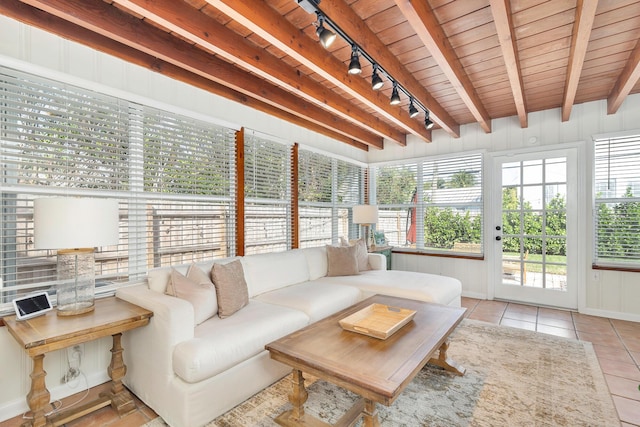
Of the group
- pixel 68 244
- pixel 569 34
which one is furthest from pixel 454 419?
pixel 569 34

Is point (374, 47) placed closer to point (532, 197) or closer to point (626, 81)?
point (626, 81)

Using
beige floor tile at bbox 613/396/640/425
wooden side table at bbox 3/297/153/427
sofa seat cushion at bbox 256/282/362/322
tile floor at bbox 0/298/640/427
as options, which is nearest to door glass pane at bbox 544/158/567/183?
tile floor at bbox 0/298/640/427

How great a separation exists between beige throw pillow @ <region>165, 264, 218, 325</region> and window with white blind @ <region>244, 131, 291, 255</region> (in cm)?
118

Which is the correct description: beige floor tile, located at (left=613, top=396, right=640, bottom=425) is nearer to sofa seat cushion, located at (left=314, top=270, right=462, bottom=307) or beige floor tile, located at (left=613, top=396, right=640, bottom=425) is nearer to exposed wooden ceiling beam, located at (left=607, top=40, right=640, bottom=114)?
sofa seat cushion, located at (left=314, top=270, right=462, bottom=307)

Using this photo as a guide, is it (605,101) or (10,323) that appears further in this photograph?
(605,101)

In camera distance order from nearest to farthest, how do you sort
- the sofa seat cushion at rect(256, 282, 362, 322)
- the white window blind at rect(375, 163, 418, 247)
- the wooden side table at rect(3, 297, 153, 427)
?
1. the wooden side table at rect(3, 297, 153, 427)
2. the sofa seat cushion at rect(256, 282, 362, 322)
3. the white window blind at rect(375, 163, 418, 247)

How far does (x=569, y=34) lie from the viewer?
2.30m

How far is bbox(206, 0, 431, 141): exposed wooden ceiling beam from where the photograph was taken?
5.99 feet

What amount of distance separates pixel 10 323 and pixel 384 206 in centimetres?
487

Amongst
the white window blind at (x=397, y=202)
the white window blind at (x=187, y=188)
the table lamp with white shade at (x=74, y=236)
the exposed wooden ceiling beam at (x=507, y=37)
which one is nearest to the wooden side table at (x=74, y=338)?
the table lamp with white shade at (x=74, y=236)

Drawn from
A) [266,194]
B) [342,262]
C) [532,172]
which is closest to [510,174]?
[532,172]

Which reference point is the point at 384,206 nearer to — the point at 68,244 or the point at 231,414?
the point at 231,414

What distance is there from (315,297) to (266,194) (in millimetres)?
1482

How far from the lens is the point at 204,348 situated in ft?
5.85
